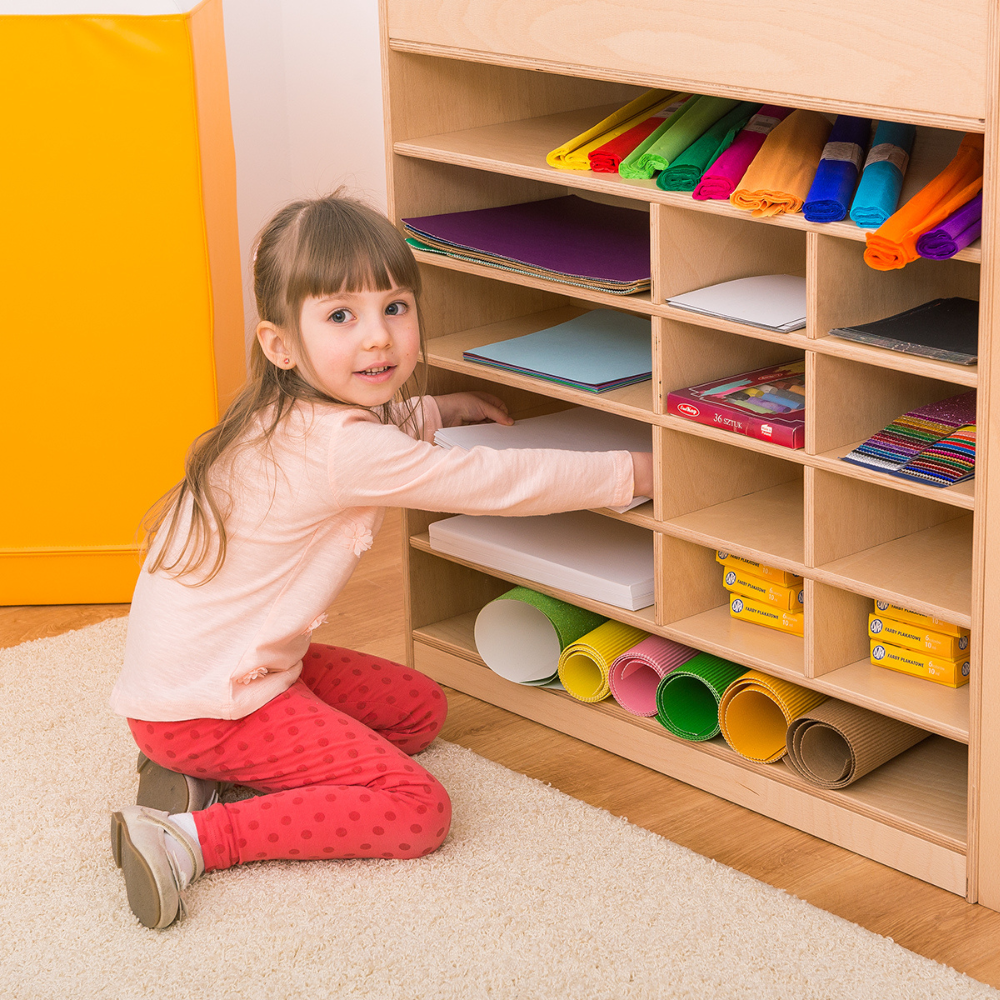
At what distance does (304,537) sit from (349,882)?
390 millimetres

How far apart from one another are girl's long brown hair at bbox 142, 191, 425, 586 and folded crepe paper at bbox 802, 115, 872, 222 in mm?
456

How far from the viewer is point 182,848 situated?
1475 mm

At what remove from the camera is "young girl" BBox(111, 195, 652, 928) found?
1498mm

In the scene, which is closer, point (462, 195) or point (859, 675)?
point (859, 675)

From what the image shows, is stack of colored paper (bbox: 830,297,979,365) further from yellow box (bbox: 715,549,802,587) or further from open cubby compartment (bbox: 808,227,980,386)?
yellow box (bbox: 715,549,802,587)

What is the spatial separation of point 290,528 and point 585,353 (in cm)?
45

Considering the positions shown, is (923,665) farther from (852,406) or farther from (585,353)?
(585,353)

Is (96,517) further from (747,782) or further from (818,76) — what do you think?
(818,76)

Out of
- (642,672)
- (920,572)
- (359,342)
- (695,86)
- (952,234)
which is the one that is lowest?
(642,672)

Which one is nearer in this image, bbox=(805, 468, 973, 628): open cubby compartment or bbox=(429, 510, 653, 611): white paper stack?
bbox=(805, 468, 973, 628): open cubby compartment

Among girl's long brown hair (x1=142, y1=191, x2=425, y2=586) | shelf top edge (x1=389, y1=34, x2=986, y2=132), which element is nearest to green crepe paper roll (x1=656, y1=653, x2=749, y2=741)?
girl's long brown hair (x1=142, y1=191, x2=425, y2=586)

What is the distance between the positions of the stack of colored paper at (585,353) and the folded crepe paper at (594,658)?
340 millimetres

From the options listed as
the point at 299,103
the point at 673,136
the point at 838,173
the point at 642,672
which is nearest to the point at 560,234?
the point at 673,136

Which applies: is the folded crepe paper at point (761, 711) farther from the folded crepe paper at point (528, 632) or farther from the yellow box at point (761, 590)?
the folded crepe paper at point (528, 632)
